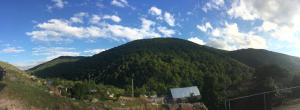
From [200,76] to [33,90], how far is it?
110680 mm

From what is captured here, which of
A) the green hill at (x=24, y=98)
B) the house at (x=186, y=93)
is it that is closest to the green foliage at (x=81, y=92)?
the green hill at (x=24, y=98)

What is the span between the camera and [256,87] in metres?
44.0

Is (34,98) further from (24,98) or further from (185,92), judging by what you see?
(185,92)

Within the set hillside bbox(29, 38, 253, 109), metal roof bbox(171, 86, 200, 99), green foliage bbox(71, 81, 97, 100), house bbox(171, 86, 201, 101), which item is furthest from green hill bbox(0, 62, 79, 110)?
hillside bbox(29, 38, 253, 109)

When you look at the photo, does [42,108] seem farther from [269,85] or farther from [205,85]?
[205,85]

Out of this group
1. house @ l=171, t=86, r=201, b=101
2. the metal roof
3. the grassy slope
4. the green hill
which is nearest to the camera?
the green hill

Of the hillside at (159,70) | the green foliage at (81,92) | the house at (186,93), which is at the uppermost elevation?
the hillside at (159,70)

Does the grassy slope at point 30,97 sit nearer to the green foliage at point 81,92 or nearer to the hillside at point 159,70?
the green foliage at point 81,92

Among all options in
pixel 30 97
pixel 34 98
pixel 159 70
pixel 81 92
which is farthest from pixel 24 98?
pixel 159 70

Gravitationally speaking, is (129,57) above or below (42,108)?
above

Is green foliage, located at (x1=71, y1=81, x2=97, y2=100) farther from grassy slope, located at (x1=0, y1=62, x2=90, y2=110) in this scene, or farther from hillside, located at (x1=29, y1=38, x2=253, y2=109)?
hillside, located at (x1=29, y1=38, x2=253, y2=109)

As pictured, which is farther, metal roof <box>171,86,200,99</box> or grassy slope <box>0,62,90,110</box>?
metal roof <box>171,86,200,99</box>

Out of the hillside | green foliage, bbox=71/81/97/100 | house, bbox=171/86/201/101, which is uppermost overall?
the hillside

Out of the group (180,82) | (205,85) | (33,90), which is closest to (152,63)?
(180,82)
